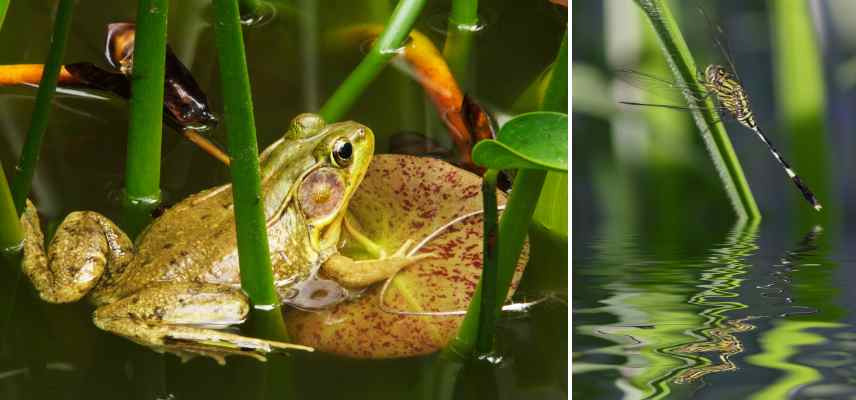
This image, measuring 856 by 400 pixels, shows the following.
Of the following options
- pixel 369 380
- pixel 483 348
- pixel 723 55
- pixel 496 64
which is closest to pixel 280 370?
pixel 369 380

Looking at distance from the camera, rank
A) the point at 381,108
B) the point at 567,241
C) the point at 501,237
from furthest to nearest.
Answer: the point at 381,108
the point at 567,241
the point at 501,237

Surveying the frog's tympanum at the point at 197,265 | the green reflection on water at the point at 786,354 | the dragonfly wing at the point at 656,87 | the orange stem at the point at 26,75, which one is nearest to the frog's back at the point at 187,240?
the frog's tympanum at the point at 197,265

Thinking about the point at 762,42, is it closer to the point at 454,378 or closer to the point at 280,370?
the point at 454,378

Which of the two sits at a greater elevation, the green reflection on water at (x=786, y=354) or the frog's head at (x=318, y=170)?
the frog's head at (x=318, y=170)

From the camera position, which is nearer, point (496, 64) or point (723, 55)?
point (723, 55)

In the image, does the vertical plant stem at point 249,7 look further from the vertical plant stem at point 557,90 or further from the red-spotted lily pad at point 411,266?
the vertical plant stem at point 557,90

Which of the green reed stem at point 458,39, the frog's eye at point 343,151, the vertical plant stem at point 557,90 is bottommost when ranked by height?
the frog's eye at point 343,151

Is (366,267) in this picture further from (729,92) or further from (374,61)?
(729,92)
